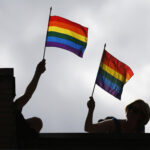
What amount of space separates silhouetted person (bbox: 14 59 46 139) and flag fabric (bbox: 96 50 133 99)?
3196 millimetres

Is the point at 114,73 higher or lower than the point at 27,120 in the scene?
higher

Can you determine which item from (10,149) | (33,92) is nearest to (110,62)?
(33,92)

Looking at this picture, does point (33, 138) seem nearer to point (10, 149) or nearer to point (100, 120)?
point (10, 149)

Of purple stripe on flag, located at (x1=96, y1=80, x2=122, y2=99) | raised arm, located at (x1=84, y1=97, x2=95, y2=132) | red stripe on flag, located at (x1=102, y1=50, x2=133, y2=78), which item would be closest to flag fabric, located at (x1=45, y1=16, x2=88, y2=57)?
red stripe on flag, located at (x1=102, y1=50, x2=133, y2=78)

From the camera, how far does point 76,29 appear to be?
11016 mm

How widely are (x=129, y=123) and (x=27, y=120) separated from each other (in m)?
1.74

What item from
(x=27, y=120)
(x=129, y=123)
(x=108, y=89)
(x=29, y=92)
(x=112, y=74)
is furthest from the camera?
(x=112, y=74)

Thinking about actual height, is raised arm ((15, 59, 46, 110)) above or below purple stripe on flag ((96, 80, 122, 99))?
below

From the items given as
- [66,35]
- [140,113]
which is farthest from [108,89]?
[140,113]

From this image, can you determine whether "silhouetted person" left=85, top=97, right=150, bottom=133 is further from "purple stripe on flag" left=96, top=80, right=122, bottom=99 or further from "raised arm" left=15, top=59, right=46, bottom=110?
"purple stripe on flag" left=96, top=80, right=122, bottom=99

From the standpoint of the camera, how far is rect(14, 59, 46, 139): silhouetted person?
22.1ft

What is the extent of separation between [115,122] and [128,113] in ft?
1.09

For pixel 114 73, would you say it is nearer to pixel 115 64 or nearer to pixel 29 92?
pixel 115 64

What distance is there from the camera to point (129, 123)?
7.61m
